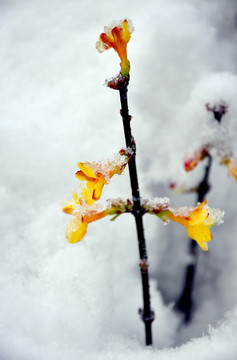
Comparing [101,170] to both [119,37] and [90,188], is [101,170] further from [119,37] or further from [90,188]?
[119,37]

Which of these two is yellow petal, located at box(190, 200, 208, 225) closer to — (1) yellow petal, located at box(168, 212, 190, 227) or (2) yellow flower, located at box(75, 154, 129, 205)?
(1) yellow petal, located at box(168, 212, 190, 227)

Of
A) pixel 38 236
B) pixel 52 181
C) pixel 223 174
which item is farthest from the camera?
pixel 223 174

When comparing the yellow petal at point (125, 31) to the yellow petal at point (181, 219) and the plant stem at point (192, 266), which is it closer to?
the yellow petal at point (181, 219)

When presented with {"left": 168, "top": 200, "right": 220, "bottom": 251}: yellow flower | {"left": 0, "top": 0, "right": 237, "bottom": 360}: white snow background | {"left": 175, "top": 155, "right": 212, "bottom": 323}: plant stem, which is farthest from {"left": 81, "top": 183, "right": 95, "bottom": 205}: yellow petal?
{"left": 175, "top": 155, "right": 212, "bottom": 323}: plant stem

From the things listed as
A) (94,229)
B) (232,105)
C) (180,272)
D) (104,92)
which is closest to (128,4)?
(104,92)

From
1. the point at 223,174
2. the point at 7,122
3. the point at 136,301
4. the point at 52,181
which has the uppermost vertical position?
the point at 7,122

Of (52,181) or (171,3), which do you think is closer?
(52,181)

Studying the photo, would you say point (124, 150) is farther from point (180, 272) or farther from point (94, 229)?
point (180, 272)

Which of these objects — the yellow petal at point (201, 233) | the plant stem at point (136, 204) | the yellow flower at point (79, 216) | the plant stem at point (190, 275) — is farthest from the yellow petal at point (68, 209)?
the plant stem at point (190, 275)
